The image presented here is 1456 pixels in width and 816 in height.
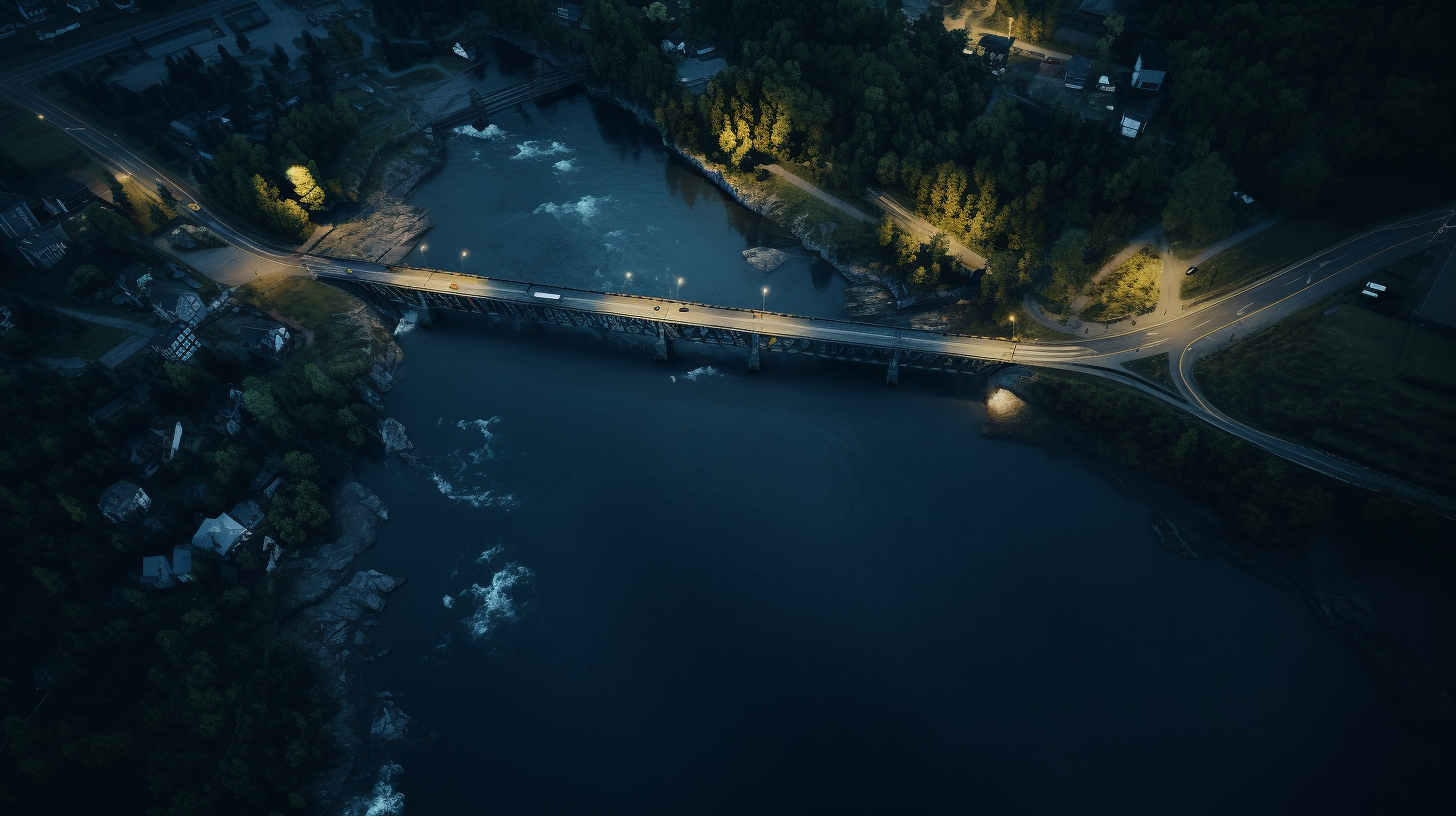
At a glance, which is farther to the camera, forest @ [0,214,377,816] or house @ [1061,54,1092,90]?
house @ [1061,54,1092,90]

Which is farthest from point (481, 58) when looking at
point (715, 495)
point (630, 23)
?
point (715, 495)

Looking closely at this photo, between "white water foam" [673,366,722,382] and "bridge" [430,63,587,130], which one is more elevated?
"bridge" [430,63,587,130]

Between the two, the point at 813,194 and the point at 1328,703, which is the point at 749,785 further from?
the point at 813,194

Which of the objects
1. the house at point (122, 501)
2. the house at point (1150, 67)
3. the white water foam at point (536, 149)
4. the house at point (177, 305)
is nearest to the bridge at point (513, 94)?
the white water foam at point (536, 149)

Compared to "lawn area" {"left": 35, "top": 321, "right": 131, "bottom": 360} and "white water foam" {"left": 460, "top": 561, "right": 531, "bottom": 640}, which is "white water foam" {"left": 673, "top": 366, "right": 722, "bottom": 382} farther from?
"lawn area" {"left": 35, "top": 321, "right": 131, "bottom": 360}

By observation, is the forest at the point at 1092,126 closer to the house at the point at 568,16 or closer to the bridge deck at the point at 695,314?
the bridge deck at the point at 695,314

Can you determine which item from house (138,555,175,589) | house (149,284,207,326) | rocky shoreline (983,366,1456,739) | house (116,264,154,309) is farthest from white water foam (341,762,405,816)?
house (116,264,154,309)
